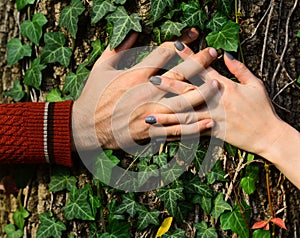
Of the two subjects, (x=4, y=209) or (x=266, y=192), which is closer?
(x=266, y=192)

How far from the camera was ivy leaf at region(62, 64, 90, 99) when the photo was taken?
6.75 ft

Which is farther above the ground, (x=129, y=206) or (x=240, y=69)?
(x=240, y=69)

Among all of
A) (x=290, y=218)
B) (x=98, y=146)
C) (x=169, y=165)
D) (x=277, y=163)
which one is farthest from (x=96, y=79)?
(x=290, y=218)

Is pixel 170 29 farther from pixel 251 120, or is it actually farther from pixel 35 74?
pixel 35 74

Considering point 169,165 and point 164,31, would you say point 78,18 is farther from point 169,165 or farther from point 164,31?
point 169,165

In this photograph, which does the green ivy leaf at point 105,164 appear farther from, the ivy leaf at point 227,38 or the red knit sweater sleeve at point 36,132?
the ivy leaf at point 227,38

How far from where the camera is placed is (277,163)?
1935 mm

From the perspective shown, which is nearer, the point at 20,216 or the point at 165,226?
the point at 165,226

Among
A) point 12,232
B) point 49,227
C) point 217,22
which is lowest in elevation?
point 12,232

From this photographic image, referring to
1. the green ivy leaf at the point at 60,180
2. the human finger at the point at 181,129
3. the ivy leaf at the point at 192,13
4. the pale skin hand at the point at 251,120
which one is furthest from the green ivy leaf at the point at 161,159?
the ivy leaf at the point at 192,13

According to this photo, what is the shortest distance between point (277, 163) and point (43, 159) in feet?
2.39

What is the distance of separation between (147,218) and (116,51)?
54cm

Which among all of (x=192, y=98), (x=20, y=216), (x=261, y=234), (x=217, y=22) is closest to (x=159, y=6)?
(x=217, y=22)

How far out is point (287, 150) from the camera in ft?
6.27
